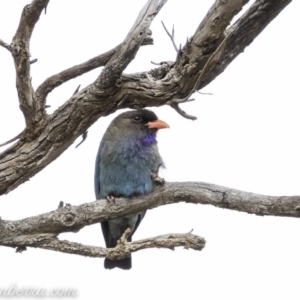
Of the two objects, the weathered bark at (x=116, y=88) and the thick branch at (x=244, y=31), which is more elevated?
the thick branch at (x=244, y=31)

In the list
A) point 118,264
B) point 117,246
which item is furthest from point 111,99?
point 118,264

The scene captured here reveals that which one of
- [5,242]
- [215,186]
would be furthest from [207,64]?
[5,242]

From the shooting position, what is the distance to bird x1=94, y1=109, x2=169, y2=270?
15.5ft

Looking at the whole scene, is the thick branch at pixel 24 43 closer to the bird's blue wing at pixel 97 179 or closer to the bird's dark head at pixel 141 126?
the bird's dark head at pixel 141 126

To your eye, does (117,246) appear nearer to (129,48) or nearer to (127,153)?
(129,48)

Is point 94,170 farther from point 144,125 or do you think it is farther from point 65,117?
point 65,117

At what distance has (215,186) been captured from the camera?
3719 mm

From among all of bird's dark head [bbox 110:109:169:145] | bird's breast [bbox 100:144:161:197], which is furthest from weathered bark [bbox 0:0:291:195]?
bird's dark head [bbox 110:109:169:145]

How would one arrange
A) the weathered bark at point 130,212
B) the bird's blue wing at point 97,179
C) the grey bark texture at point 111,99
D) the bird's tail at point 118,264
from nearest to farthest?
1. the weathered bark at point 130,212
2. the grey bark texture at point 111,99
3. the bird's blue wing at point 97,179
4. the bird's tail at point 118,264

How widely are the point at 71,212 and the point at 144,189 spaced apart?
0.62 m

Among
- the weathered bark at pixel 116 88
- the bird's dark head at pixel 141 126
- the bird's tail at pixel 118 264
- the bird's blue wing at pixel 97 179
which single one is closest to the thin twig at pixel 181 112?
the weathered bark at pixel 116 88

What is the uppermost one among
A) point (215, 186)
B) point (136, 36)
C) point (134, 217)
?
point (136, 36)

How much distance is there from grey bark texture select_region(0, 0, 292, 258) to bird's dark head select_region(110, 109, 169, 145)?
84cm

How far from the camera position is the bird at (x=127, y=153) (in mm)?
4718
